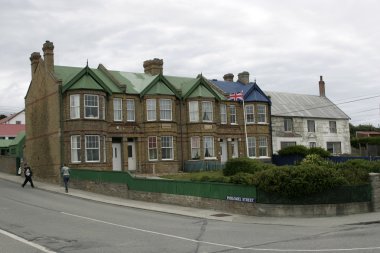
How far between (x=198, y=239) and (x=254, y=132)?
31822 millimetres

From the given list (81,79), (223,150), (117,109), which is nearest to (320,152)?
(223,150)

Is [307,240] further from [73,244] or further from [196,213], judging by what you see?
[196,213]

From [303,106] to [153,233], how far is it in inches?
1718

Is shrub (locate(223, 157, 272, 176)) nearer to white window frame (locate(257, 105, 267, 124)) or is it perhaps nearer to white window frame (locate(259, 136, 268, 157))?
white window frame (locate(259, 136, 268, 157))

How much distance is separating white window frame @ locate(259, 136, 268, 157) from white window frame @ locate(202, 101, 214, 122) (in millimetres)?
6505

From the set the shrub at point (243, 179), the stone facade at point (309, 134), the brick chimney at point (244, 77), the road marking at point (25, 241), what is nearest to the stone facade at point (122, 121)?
the brick chimney at point (244, 77)

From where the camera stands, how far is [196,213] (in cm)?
2186

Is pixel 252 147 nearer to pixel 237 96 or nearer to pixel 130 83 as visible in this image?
pixel 237 96

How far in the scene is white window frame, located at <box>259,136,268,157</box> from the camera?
45375mm

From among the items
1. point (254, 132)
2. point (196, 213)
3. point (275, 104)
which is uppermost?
point (275, 104)

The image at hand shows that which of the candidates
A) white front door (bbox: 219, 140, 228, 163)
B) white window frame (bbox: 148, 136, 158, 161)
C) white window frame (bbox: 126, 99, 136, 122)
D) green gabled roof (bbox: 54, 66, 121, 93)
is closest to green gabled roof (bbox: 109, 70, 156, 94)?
white window frame (bbox: 126, 99, 136, 122)

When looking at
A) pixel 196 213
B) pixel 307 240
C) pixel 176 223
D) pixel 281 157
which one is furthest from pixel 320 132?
pixel 307 240

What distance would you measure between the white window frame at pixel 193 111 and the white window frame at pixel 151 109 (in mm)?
3483

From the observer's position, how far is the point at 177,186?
80.8 ft
